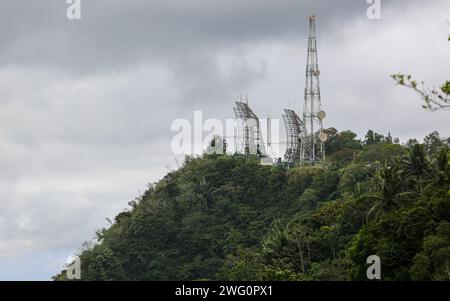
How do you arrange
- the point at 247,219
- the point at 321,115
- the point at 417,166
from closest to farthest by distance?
the point at 417,166 → the point at 321,115 → the point at 247,219

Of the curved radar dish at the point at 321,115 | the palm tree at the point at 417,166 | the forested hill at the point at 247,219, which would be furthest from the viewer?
the curved radar dish at the point at 321,115

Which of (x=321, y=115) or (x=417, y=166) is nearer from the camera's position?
(x=417, y=166)

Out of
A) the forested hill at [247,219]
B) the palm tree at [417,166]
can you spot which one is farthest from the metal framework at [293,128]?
the palm tree at [417,166]

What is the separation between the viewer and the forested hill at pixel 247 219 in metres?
84.6

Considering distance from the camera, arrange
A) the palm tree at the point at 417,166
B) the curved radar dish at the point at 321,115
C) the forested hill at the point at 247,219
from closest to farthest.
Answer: the palm tree at the point at 417,166
the forested hill at the point at 247,219
the curved radar dish at the point at 321,115

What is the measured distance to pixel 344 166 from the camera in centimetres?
11650

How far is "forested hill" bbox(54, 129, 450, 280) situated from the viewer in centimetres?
8456

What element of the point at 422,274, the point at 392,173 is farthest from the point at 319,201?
the point at 422,274

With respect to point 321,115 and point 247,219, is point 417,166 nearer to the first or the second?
point 321,115

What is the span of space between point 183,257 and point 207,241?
12.0ft

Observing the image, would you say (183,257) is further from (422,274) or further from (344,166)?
(422,274)

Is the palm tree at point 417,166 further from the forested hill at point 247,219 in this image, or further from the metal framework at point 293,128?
the metal framework at point 293,128

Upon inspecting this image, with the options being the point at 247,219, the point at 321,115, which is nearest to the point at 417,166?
the point at 321,115

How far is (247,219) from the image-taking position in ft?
400
